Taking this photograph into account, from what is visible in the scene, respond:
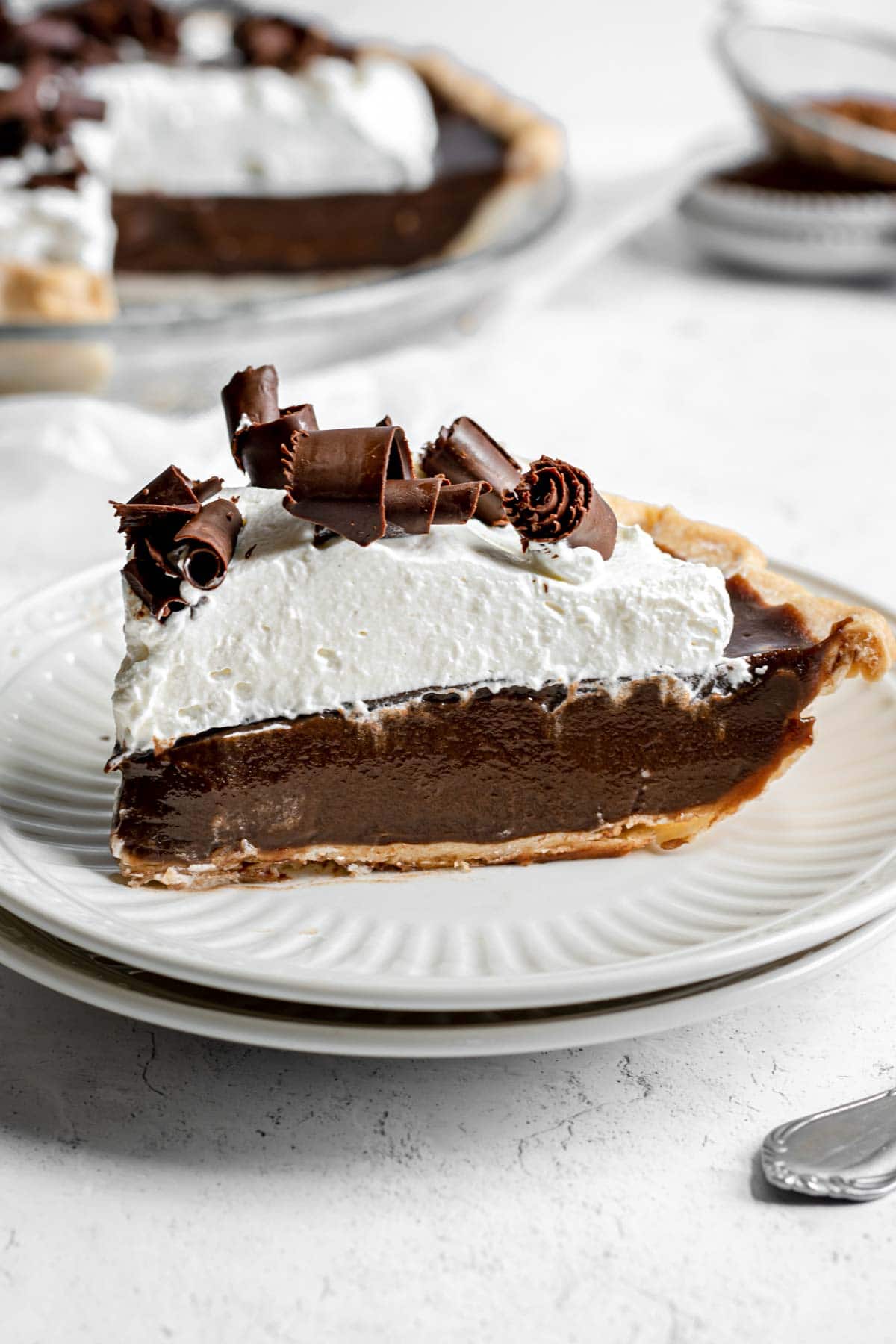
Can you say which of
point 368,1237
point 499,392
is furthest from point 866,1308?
point 499,392

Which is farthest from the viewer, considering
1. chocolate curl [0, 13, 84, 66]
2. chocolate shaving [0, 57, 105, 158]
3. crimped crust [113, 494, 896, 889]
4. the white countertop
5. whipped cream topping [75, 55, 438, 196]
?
whipped cream topping [75, 55, 438, 196]

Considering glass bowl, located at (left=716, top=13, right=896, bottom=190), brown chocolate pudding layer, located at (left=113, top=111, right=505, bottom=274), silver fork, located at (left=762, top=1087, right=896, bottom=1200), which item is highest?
silver fork, located at (left=762, top=1087, right=896, bottom=1200)

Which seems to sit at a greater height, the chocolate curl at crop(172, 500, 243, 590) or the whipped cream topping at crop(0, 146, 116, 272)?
the chocolate curl at crop(172, 500, 243, 590)

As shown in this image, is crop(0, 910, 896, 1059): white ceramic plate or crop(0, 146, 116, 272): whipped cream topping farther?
crop(0, 146, 116, 272): whipped cream topping

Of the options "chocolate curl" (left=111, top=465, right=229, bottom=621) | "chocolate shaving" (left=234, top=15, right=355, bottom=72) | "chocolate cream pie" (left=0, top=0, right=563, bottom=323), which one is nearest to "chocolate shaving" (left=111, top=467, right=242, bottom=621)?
"chocolate curl" (left=111, top=465, right=229, bottom=621)

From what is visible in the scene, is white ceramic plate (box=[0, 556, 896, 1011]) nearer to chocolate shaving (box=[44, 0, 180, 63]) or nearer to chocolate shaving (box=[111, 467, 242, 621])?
chocolate shaving (box=[111, 467, 242, 621])

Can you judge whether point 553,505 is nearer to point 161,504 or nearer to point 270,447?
point 270,447

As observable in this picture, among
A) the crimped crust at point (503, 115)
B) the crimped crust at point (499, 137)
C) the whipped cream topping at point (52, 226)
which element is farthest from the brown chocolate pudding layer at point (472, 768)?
the crimped crust at point (503, 115)

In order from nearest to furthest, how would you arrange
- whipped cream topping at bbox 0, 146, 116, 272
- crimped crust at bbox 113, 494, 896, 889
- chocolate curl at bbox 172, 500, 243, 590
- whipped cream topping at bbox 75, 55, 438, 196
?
1. chocolate curl at bbox 172, 500, 243, 590
2. crimped crust at bbox 113, 494, 896, 889
3. whipped cream topping at bbox 0, 146, 116, 272
4. whipped cream topping at bbox 75, 55, 438, 196
